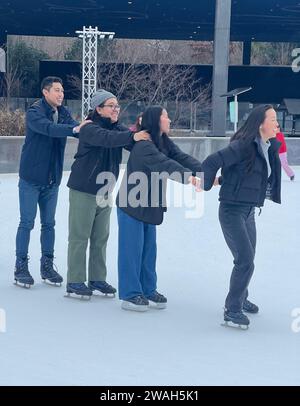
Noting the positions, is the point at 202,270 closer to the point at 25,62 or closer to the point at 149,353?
the point at 149,353

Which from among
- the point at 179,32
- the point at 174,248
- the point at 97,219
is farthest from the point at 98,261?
the point at 179,32

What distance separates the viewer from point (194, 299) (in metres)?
5.97

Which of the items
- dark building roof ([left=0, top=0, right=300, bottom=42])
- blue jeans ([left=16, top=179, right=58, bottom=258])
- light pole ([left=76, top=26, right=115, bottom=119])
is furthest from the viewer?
dark building roof ([left=0, top=0, right=300, bottom=42])

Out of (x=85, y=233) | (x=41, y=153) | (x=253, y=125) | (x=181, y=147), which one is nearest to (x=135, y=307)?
(x=85, y=233)

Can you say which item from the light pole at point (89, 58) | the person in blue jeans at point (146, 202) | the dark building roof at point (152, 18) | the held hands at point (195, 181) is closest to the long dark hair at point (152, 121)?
the person in blue jeans at point (146, 202)

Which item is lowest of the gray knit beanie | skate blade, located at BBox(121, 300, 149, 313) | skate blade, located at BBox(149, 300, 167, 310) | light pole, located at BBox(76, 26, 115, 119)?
skate blade, located at BBox(149, 300, 167, 310)

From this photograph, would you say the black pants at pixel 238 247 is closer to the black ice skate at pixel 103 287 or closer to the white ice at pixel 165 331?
the white ice at pixel 165 331

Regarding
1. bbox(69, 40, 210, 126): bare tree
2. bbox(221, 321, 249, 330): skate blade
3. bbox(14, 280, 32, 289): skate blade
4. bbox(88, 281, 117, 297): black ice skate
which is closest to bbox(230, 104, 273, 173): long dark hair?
bbox(221, 321, 249, 330): skate blade

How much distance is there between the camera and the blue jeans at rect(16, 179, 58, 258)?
6055 mm

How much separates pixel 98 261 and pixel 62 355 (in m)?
1.56

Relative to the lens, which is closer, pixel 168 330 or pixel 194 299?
pixel 168 330

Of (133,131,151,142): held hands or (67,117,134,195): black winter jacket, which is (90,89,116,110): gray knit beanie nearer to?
(67,117,134,195): black winter jacket

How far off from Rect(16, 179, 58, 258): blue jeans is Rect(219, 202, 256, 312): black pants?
1.63m

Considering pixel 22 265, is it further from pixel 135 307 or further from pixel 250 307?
pixel 250 307
